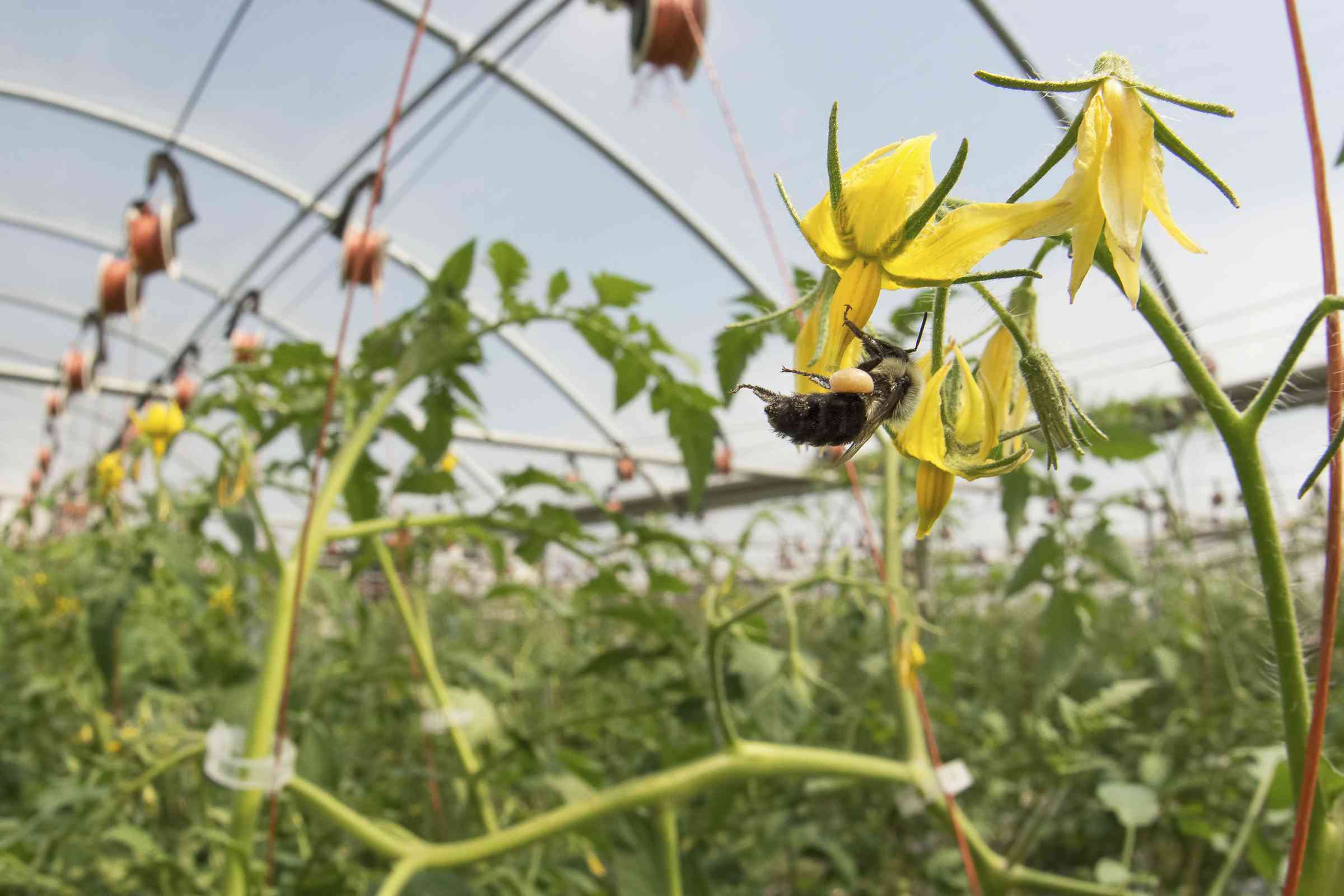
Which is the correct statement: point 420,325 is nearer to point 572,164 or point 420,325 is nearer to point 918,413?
point 918,413

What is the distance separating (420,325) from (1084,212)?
3.08 ft

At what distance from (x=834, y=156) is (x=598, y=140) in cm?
545

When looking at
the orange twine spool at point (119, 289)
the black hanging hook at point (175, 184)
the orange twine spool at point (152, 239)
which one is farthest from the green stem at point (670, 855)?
the orange twine spool at point (119, 289)

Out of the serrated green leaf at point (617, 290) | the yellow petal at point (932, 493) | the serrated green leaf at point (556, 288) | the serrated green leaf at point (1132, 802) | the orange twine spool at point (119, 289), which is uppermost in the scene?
the orange twine spool at point (119, 289)

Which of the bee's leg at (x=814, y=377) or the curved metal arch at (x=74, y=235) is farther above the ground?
the curved metal arch at (x=74, y=235)

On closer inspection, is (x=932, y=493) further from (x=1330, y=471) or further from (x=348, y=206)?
(x=348, y=206)

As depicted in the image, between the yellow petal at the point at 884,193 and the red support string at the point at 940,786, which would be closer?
the yellow petal at the point at 884,193

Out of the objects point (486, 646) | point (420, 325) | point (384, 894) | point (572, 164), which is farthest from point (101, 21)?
point (384, 894)

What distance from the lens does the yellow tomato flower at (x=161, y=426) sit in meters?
1.08

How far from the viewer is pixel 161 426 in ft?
3.56

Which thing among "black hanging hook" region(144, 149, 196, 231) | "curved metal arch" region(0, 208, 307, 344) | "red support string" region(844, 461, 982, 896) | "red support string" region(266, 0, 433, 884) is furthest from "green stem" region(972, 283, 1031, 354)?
"curved metal arch" region(0, 208, 307, 344)

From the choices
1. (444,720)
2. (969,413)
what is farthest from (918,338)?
(444,720)

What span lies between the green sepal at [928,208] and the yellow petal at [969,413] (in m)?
0.05

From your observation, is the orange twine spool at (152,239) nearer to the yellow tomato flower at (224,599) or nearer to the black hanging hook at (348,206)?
the black hanging hook at (348,206)
